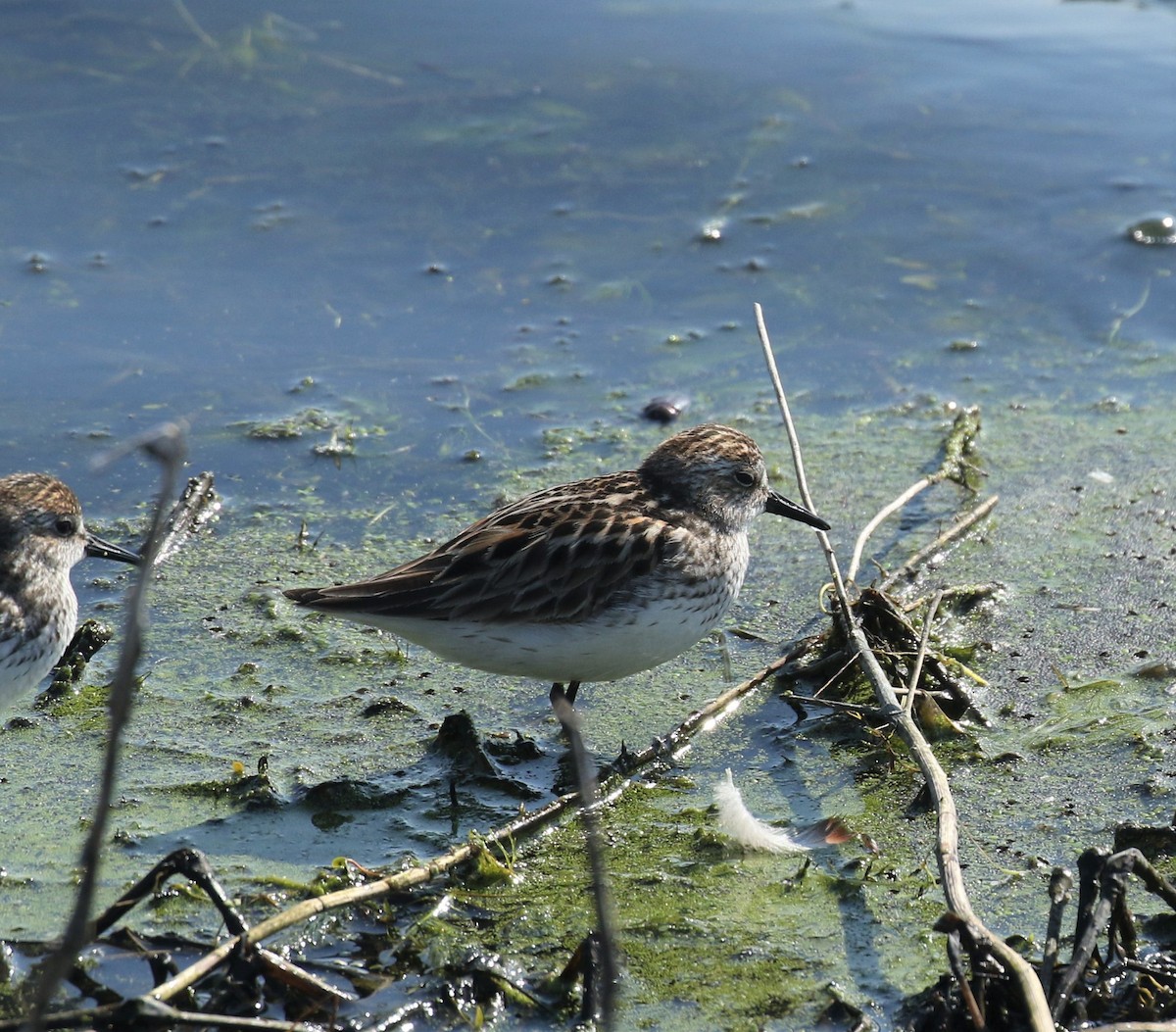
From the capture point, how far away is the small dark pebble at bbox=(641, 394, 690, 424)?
7859mm

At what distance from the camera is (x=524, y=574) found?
17.0 ft

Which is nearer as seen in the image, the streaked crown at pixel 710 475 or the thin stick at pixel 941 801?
the thin stick at pixel 941 801

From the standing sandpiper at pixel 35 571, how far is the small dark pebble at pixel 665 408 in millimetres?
3022

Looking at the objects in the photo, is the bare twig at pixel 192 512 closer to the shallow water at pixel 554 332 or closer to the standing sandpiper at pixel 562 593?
the shallow water at pixel 554 332

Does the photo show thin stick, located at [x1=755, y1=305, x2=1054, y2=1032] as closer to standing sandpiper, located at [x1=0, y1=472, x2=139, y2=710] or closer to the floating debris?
standing sandpiper, located at [x1=0, y1=472, x2=139, y2=710]

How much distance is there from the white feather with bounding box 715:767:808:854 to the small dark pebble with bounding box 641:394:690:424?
130 inches

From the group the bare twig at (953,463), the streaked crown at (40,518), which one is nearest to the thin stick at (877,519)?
the bare twig at (953,463)

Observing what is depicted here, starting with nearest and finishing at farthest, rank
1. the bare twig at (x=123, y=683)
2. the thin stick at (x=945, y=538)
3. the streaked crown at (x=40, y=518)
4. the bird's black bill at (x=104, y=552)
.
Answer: the bare twig at (x=123, y=683)
the streaked crown at (x=40, y=518)
the bird's black bill at (x=104, y=552)
the thin stick at (x=945, y=538)

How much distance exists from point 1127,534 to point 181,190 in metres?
6.22

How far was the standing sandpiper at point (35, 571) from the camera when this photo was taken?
4844 millimetres

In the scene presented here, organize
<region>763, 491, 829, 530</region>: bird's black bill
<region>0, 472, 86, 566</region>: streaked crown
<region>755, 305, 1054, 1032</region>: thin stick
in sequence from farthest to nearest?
<region>763, 491, 829, 530</region>: bird's black bill, <region>0, 472, 86, 566</region>: streaked crown, <region>755, 305, 1054, 1032</region>: thin stick

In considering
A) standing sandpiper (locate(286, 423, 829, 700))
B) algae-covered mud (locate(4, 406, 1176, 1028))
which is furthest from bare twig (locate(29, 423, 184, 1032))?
standing sandpiper (locate(286, 423, 829, 700))

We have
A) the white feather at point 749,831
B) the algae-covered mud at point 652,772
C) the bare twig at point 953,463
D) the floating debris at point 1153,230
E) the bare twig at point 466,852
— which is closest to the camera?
the bare twig at point 466,852

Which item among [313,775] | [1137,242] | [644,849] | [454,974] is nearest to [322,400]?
[313,775]
